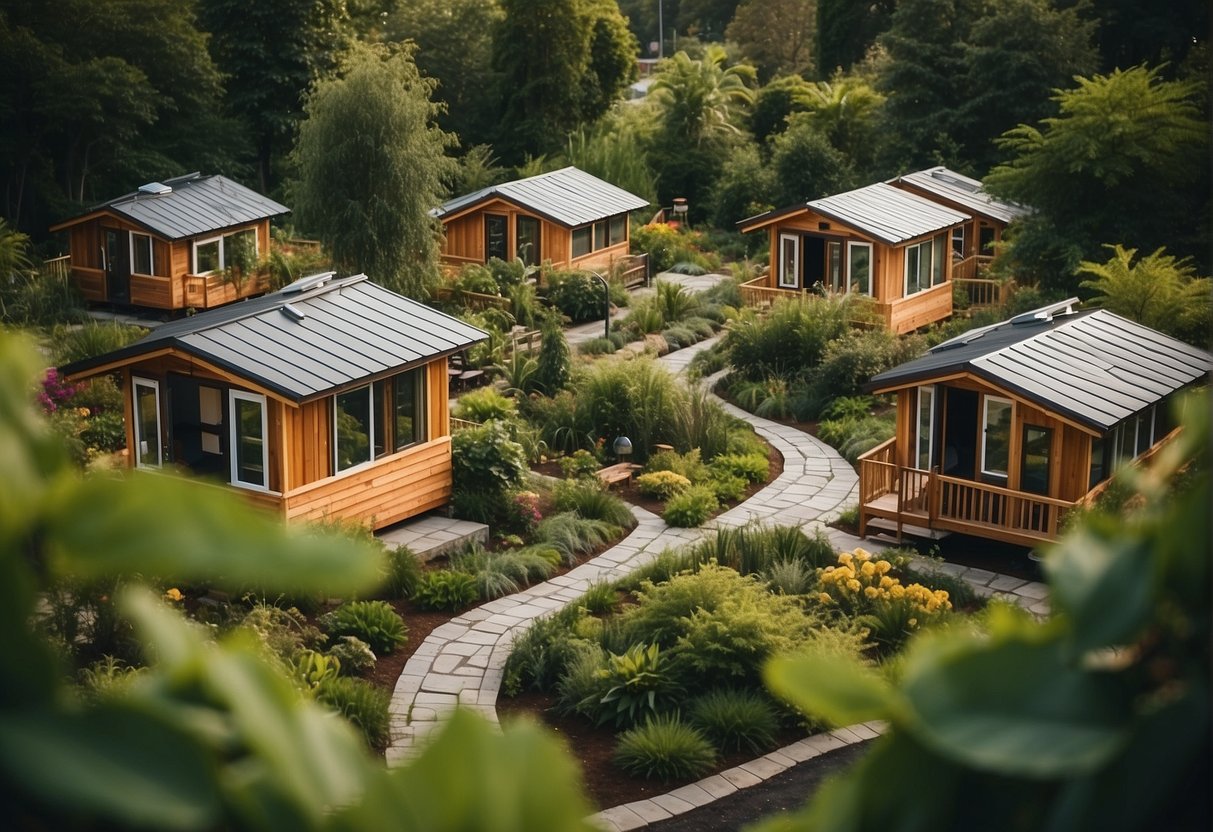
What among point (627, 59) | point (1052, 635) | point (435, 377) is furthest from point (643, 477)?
point (627, 59)

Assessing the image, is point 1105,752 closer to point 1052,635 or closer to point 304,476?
point 1052,635

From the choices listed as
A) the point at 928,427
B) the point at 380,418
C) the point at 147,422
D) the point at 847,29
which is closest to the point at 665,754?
the point at 380,418

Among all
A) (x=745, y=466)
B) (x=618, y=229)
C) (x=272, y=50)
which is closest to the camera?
(x=745, y=466)

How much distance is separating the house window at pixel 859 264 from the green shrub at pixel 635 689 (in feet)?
51.2

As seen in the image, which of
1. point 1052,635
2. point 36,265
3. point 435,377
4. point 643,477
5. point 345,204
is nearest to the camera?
point 1052,635

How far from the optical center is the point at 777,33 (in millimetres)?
58844

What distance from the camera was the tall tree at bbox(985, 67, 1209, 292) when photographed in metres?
23.3

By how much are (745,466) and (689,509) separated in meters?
2.09

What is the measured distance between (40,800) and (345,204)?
24995 mm

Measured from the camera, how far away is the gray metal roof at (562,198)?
99.7ft

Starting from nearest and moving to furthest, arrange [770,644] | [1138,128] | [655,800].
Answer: [655,800]
[770,644]
[1138,128]

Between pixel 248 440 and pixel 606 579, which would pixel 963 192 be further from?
pixel 248 440

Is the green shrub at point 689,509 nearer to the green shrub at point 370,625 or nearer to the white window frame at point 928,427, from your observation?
the white window frame at point 928,427

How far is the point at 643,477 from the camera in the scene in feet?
59.4
